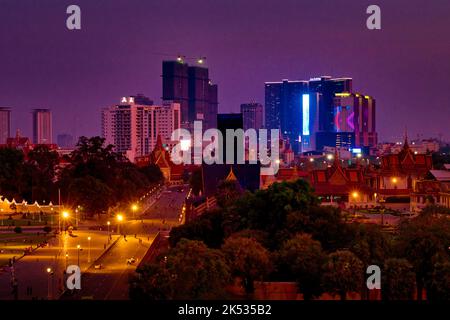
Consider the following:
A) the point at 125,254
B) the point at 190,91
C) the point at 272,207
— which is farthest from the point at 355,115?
the point at 272,207

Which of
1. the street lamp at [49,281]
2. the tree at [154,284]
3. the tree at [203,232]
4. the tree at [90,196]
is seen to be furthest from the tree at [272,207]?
the tree at [90,196]

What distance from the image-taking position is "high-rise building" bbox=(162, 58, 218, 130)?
595 ft

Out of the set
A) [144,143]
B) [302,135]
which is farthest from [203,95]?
[144,143]

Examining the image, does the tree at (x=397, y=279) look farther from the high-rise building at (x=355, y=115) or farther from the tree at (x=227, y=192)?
the high-rise building at (x=355, y=115)

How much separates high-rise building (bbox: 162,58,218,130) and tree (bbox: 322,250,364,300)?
154 m

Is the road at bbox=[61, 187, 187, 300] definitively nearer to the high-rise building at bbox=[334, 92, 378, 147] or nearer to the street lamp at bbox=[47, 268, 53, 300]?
the street lamp at bbox=[47, 268, 53, 300]

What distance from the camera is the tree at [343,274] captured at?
19656mm

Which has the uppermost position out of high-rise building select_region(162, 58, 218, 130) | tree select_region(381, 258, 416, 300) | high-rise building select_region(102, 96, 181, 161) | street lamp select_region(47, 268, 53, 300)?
high-rise building select_region(162, 58, 218, 130)

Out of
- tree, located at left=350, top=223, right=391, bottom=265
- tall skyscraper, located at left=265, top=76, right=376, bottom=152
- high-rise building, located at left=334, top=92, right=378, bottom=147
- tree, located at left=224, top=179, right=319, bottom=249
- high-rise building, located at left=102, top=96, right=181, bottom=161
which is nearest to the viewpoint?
tree, located at left=350, top=223, right=391, bottom=265

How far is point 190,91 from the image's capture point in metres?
187

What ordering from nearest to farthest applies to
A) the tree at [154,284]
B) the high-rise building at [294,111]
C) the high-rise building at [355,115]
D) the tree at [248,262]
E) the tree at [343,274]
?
1. the tree at [154,284]
2. the tree at [343,274]
3. the tree at [248,262]
4. the high-rise building at [355,115]
5. the high-rise building at [294,111]

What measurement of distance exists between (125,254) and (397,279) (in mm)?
15131

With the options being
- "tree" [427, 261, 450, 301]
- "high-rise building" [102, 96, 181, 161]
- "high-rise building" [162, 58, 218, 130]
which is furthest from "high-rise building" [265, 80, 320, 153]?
"tree" [427, 261, 450, 301]

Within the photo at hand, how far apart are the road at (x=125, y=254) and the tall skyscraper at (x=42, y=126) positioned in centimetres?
9633
